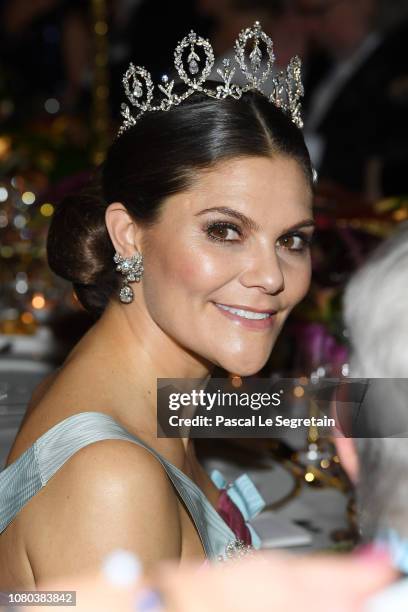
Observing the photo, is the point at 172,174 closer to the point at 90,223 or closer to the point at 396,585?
the point at 90,223

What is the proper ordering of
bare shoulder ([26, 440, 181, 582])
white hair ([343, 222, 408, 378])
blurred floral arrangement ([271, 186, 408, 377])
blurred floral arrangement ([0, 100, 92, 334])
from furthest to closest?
blurred floral arrangement ([0, 100, 92, 334])
blurred floral arrangement ([271, 186, 408, 377])
bare shoulder ([26, 440, 181, 582])
white hair ([343, 222, 408, 378])

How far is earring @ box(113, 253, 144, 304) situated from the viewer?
1508 mm

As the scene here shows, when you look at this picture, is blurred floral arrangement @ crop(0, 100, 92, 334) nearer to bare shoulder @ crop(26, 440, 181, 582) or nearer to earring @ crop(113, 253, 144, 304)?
earring @ crop(113, 253, 144, 304)

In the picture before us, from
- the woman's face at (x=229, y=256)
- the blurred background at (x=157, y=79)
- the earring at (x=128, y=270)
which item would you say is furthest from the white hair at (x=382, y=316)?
the blurred background at (x=157, y=79)

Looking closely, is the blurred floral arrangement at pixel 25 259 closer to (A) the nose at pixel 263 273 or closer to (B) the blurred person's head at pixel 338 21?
(A) the nose at pixel 263 273

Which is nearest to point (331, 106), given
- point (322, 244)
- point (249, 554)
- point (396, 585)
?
point (322, 244)

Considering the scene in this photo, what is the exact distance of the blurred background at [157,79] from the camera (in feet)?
7.14

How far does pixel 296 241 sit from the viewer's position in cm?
151

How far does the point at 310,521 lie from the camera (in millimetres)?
1781

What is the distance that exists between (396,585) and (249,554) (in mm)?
813

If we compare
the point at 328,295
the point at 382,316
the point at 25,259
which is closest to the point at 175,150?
the point at 382,316

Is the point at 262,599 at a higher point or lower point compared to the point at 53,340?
higher

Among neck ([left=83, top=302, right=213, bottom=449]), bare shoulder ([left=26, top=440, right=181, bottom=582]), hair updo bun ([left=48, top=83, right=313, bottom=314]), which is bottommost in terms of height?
bare shoulder ([left=26, top=440, right=181, bottom=582])

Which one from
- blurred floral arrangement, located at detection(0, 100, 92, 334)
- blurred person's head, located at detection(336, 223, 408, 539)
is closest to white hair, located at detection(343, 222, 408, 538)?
blurred person's head, located at detection(336, 223, 408, 539)
